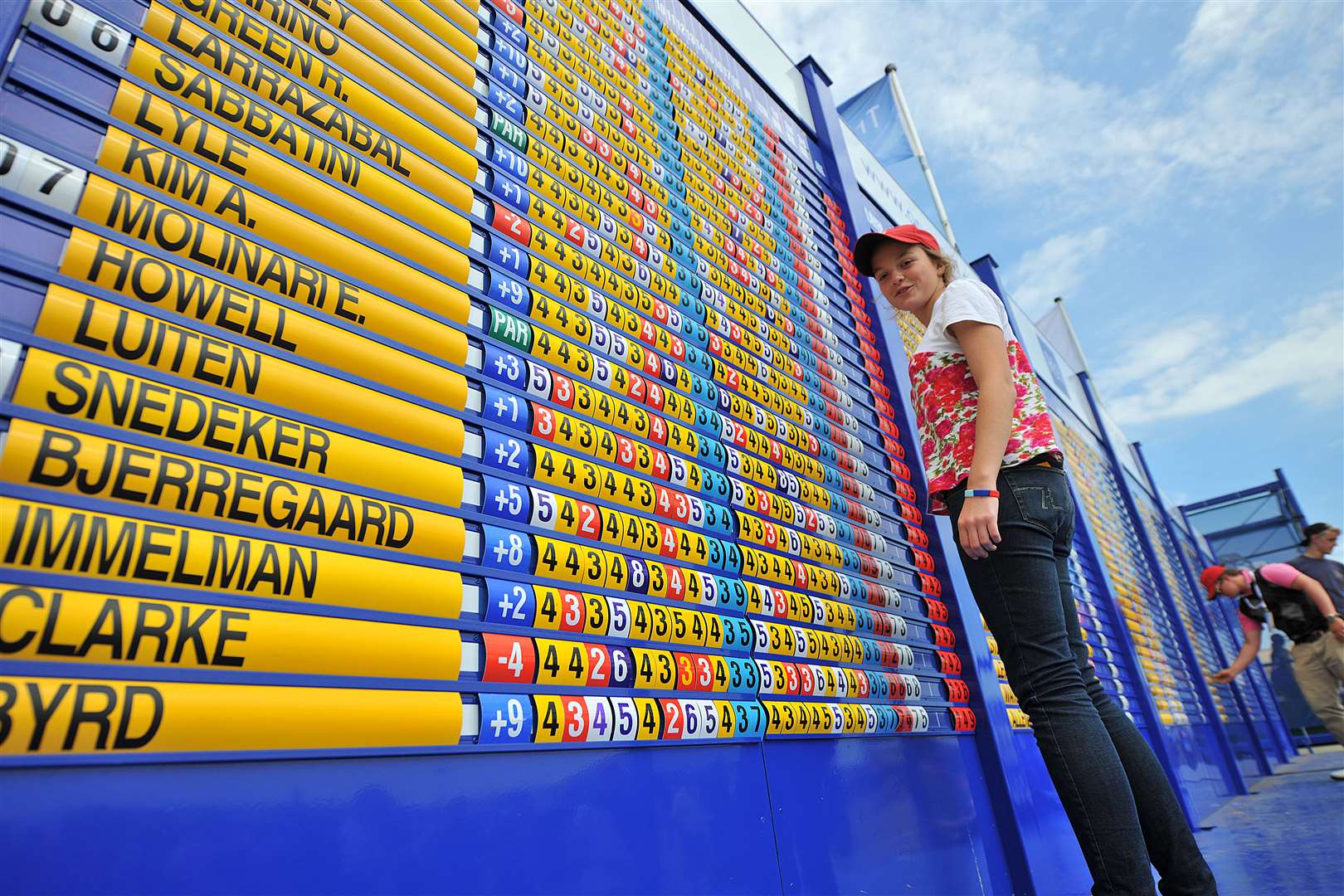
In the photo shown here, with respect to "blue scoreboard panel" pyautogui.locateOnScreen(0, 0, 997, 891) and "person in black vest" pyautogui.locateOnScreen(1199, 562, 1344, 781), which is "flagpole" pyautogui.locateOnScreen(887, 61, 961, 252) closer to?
"person in black vest" pyautogui.locateOnScreen(1199, 562, 1344, 781)

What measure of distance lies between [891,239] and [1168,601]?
7694 mm

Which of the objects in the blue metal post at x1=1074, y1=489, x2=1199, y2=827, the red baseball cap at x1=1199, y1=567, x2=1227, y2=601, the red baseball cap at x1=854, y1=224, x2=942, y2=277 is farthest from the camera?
the red baseball cap at x1=1199, y1=567, x2=1227, y2=601

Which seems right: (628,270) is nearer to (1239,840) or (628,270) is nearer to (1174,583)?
(1239,840)

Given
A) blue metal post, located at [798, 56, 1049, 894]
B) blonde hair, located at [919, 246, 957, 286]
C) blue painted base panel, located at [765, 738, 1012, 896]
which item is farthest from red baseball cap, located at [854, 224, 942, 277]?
blue painted base panel, located at [765, 738, 1012, 896]

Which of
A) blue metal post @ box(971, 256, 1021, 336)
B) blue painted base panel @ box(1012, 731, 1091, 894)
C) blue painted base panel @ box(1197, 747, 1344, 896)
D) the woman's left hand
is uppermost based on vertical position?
blue metal post @ box(971, 256, 1021, 336)

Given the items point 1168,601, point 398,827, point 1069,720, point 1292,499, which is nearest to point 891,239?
point 1069,720

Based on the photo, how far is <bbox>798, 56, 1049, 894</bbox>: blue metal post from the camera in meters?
2.33

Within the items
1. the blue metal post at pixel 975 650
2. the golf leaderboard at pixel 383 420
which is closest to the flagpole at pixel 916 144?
the blue metal post at pixel 975 650

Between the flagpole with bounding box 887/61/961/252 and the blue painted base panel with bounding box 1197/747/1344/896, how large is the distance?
3788 millimetres

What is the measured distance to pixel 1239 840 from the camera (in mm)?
3529

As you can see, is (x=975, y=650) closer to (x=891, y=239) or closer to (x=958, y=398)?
(x=958, y=398)

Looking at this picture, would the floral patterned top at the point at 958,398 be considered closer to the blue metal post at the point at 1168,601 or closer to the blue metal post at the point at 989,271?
the blue metal post at the point at 989,271

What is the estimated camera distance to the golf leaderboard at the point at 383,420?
881mm

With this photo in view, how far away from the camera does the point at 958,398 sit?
5.92 feet
